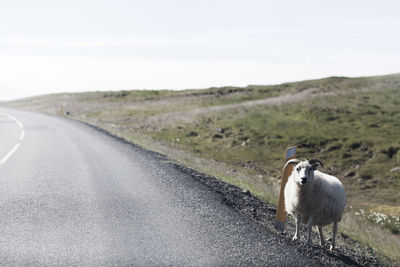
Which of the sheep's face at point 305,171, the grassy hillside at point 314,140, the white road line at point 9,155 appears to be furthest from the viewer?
the grassy hillside at point 314,140

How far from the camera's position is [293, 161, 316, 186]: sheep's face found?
7870mm

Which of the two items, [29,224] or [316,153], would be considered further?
[316,153]

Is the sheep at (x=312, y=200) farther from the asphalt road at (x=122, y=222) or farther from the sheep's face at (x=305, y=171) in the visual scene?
the asphalt road at (x=122, y=222)

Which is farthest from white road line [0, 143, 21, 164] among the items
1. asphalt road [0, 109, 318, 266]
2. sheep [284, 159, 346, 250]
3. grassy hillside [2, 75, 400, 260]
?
sheep [284, 159, 346, 250]

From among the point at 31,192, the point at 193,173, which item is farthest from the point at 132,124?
the point at 31,192

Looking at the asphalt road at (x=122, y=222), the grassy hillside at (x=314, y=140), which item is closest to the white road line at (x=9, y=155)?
the asphalt road at (x=122, y=222)

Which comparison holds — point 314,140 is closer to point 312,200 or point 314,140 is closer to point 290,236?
point 312,200

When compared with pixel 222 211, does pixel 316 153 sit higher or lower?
lower

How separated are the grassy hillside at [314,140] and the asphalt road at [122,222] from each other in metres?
3.56

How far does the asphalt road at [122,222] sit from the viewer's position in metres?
6.06

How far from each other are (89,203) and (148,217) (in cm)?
171

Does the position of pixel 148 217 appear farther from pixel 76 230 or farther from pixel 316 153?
pixel 316 153

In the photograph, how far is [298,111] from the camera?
40.0 meters

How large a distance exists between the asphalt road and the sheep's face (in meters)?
1.13
